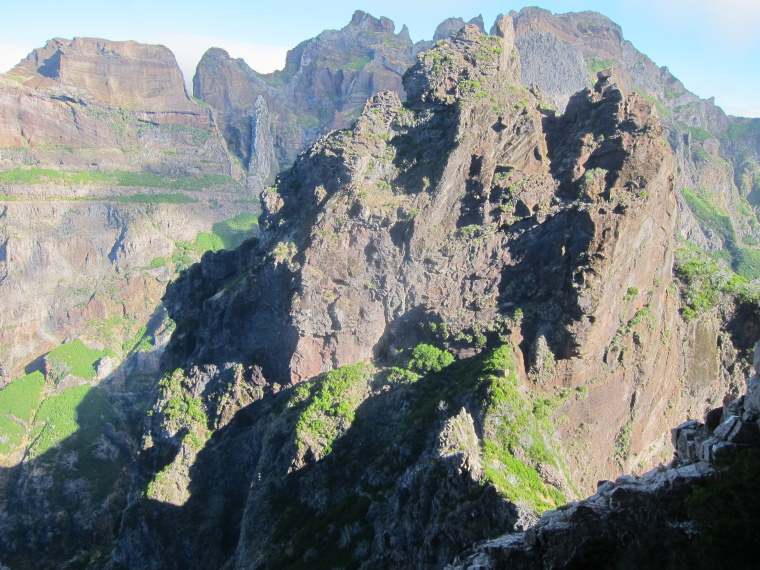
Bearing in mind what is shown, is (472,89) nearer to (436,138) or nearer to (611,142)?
(436,138)

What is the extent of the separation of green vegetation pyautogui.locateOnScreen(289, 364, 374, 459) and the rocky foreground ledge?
24423 millimetres

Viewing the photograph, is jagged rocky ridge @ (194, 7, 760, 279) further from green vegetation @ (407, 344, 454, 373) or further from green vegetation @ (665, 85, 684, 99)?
green vegetation @ (407, 344, 454, 373)

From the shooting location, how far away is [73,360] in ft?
315

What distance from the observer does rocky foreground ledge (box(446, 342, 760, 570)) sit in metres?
14.4

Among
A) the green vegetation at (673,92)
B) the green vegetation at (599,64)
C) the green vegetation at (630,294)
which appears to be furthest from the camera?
the green vegetation at (673,92)

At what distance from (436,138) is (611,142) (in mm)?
15505

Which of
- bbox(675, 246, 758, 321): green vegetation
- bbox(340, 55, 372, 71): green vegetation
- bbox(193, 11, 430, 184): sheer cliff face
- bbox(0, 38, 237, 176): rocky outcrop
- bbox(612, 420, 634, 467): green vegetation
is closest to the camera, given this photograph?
bbox(612, 420, 634, 467): green vegetation

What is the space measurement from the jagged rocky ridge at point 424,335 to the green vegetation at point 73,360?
44600mm

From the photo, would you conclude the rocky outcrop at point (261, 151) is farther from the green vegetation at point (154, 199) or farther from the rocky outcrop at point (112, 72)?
the green vegetation at point (154, 199)

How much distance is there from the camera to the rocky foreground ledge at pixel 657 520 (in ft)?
47.1

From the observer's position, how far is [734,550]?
13094mm

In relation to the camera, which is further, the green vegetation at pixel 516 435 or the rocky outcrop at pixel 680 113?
the rocky outcrop at pixel 680 113

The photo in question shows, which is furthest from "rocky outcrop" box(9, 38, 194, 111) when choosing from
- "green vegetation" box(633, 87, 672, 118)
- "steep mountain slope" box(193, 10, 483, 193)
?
"green vegetation" box(633, 87, 672, 118)

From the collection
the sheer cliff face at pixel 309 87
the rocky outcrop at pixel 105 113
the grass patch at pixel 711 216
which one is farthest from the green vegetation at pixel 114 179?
the grass patch at pixel 711 216
